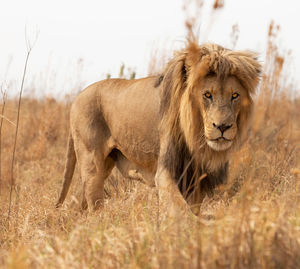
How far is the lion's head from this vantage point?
3.25 metres

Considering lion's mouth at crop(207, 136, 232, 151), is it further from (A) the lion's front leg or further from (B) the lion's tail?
(B) the lion's tail

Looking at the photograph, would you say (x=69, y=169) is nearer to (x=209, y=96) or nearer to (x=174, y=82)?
(x=174, y=82)

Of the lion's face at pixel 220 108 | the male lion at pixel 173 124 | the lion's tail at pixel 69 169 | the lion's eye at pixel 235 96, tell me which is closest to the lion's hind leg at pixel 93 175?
the male lion at pixel 173 124

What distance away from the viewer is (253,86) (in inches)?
139

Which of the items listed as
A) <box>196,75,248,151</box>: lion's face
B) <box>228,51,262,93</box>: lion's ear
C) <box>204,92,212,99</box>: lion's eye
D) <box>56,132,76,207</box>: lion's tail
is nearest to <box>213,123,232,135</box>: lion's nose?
<box>196,75,248,151</box>: lion's face

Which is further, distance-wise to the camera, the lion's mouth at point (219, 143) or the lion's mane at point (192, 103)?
the lion's mane at point (192, 103)

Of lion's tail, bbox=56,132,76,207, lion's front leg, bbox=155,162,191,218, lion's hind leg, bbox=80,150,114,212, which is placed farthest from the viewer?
lion's tail, bbox=56,132,76,207

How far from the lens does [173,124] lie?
12.0ft

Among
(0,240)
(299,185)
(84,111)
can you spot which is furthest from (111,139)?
(299,185)

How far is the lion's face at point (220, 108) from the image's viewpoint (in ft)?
10.5

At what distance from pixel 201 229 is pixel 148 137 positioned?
151 cm

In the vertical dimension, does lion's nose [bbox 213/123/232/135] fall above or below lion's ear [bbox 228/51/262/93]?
below

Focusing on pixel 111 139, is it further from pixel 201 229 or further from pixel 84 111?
pixel 201 229

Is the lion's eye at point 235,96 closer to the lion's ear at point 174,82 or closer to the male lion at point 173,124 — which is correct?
the male lion at point 173,124
